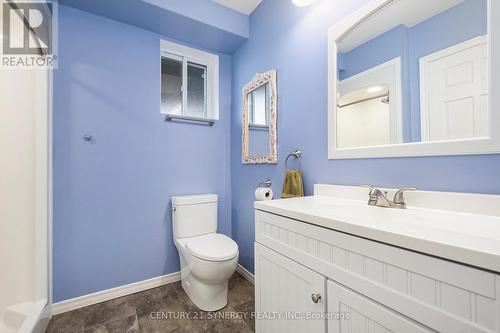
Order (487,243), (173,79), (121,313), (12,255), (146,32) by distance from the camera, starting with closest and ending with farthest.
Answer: (487,243) < (12,255) < (121,313) < (146,32) < (173,79)

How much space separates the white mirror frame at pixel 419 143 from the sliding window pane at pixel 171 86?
150 cm

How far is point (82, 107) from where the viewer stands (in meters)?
1.65

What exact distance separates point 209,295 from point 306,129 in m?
1.37

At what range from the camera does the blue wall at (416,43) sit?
2.67 ft

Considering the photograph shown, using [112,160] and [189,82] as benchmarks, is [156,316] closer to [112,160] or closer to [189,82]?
[112,160]

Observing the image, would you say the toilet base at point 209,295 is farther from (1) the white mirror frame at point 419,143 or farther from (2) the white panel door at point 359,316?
(1) the white mirror frame at point 419,143

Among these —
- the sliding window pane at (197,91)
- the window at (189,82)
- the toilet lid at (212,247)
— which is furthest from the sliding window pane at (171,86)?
the toilet lid at (212,247)

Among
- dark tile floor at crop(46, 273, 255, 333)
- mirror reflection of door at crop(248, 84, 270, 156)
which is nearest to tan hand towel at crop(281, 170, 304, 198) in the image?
mirror reflection of door at crop(248, 84, 270, 156)

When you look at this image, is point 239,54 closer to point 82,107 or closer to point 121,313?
point 82,107

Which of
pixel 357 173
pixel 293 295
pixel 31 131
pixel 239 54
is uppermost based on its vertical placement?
pixel 239 54

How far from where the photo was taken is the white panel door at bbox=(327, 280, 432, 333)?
572 mm

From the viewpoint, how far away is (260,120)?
1872 mm

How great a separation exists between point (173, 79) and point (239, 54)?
726 millimetres

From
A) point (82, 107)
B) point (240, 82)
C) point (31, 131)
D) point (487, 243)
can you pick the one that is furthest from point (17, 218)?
point (487, 243)
